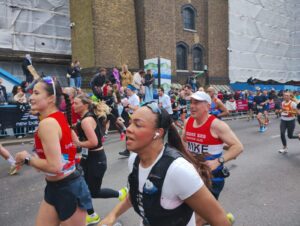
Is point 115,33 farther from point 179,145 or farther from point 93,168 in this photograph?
point 179,145

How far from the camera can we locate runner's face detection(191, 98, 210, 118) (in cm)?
367

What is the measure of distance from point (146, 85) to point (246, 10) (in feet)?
72.3

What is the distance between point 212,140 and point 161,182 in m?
1.87

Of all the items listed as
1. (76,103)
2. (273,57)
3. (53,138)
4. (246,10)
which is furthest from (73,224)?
(273,57)

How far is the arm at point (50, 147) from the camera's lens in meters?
2.50

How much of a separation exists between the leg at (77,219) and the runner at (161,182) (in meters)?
0.79

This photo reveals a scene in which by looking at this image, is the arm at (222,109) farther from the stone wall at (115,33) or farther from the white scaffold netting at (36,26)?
the white scaffold netting at (36,26)

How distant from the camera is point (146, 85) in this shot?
51.4ft

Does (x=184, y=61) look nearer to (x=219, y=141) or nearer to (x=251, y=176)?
(x=251, y=176)

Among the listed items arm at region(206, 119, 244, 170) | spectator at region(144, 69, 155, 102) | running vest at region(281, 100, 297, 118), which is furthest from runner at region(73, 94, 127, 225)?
Result: spectator at region(144, 69, 155, 102)

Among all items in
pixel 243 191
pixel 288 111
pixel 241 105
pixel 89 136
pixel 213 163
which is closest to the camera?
pixel 213 163

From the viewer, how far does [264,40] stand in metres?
35.1

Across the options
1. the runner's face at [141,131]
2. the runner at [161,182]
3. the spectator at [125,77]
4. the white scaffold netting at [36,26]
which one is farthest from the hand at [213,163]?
the white scaffold netting at [36,26]

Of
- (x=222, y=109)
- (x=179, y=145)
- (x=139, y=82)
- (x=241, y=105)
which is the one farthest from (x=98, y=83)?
(x=241, y=105)
